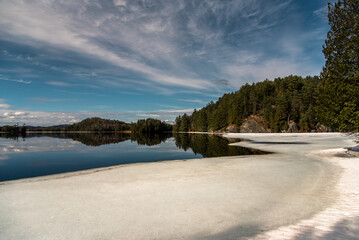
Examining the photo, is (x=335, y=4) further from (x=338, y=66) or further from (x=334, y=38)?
(x=338, y=66)

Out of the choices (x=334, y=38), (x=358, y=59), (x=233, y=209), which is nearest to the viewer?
(x=233, y=209)

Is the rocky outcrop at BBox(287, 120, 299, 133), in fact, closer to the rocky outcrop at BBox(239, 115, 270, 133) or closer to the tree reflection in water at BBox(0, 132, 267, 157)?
the rocky outcrop at BBox(239, 115, 270, 133)

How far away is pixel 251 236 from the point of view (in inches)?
213

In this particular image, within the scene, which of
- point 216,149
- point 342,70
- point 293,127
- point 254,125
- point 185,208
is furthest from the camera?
point 254,125

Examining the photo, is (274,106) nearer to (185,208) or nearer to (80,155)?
(80,155)

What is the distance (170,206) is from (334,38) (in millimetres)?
24267

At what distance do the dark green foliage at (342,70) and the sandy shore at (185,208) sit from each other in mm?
10468

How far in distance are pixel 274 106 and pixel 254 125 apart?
553 inches

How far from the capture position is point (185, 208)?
741 centimetres

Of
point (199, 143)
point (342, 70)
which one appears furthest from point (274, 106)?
point (342, 70)

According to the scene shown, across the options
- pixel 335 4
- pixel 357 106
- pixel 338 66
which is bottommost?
pixel 357 106

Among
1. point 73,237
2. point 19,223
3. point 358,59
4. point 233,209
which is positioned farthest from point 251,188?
point 358,59

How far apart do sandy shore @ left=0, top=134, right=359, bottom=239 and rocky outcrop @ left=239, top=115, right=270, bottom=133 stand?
9696cm

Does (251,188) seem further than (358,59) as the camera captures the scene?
No
